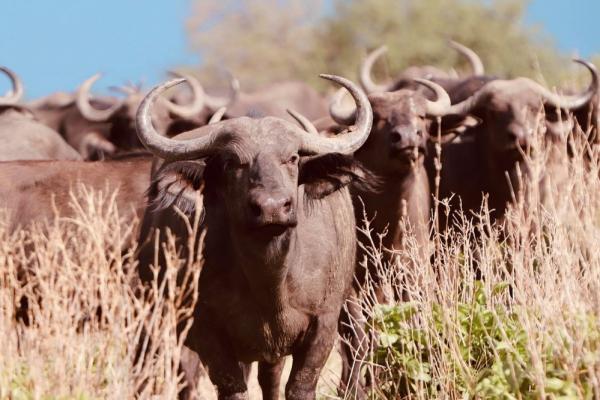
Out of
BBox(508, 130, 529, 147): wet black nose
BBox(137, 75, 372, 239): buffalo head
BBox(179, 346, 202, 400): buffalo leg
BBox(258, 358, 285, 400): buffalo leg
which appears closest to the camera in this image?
BBox(137, 75, 372, 239): buffalo head

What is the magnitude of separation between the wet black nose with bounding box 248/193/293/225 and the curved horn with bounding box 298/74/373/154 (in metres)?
0.79

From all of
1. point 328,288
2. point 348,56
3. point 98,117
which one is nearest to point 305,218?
point 328,288

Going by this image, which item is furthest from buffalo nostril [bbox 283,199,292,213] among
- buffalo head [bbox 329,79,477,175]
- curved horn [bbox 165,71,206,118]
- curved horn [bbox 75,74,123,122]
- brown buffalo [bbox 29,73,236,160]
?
curved horn [bbox 75,74,123,122]

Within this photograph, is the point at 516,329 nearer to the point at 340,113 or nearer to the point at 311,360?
the point at 311,360

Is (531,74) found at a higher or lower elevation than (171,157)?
higher

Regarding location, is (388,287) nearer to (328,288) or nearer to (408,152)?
(328,288)

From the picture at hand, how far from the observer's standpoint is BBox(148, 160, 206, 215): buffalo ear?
749 centimetres

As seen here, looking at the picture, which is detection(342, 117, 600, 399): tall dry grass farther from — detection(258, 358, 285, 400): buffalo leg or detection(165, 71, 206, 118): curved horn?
detection(165, 71, 206, 118): curved horn

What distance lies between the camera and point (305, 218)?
7.91m

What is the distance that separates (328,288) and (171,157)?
116cm

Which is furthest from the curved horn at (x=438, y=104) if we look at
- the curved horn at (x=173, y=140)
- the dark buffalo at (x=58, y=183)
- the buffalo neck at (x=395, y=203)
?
the curved horn at (x=173, y=140)

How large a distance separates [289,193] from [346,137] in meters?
1.25

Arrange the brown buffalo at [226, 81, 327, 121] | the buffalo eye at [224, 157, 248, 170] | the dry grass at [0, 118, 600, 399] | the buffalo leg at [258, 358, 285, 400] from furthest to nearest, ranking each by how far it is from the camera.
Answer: the brown buffalo at [226, 81, 327, 121], the buffalo leg at [258, 358, 285, 400], the buffalo eye at [224, 157, 248, 170], the dry grass at [0, 118, 600, 399]

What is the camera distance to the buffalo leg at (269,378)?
8.85 m
